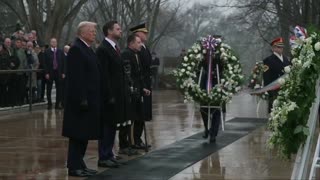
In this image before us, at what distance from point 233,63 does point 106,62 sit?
331 cm

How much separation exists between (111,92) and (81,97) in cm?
92

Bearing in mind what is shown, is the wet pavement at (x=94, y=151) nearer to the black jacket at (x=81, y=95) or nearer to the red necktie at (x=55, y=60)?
the black jacket at (x=81, y=95)

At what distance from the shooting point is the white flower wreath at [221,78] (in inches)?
454

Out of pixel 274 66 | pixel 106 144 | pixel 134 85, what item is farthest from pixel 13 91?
pixel 106 144

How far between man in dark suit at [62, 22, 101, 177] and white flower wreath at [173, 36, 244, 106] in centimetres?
353

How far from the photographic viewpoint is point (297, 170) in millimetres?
5996

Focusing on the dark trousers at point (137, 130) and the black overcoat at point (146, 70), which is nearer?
the black overcoat at point (146, 70)

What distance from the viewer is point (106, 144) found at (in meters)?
9.23

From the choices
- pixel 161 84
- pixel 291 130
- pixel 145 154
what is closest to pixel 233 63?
pixel 145 154

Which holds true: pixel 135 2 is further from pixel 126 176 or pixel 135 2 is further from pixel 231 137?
pixel 126 176

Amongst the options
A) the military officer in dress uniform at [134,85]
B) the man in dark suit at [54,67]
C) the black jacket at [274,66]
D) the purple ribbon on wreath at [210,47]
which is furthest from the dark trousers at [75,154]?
the man in dark suit at [54,67]

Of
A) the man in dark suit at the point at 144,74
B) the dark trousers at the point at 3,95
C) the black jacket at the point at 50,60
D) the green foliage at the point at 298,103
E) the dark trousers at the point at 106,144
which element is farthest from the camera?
the black jacket at the point at 50,60

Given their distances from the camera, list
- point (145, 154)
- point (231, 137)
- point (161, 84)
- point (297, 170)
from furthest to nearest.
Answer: point (161, 84) → point (231, 137) → point (145, 154) → point (297, 170)

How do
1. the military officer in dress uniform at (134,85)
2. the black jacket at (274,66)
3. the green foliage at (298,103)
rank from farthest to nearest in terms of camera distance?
the black jacket at (274,66) → the military officer in dress uniform at (134,85) → the green foliage at (298,103)
